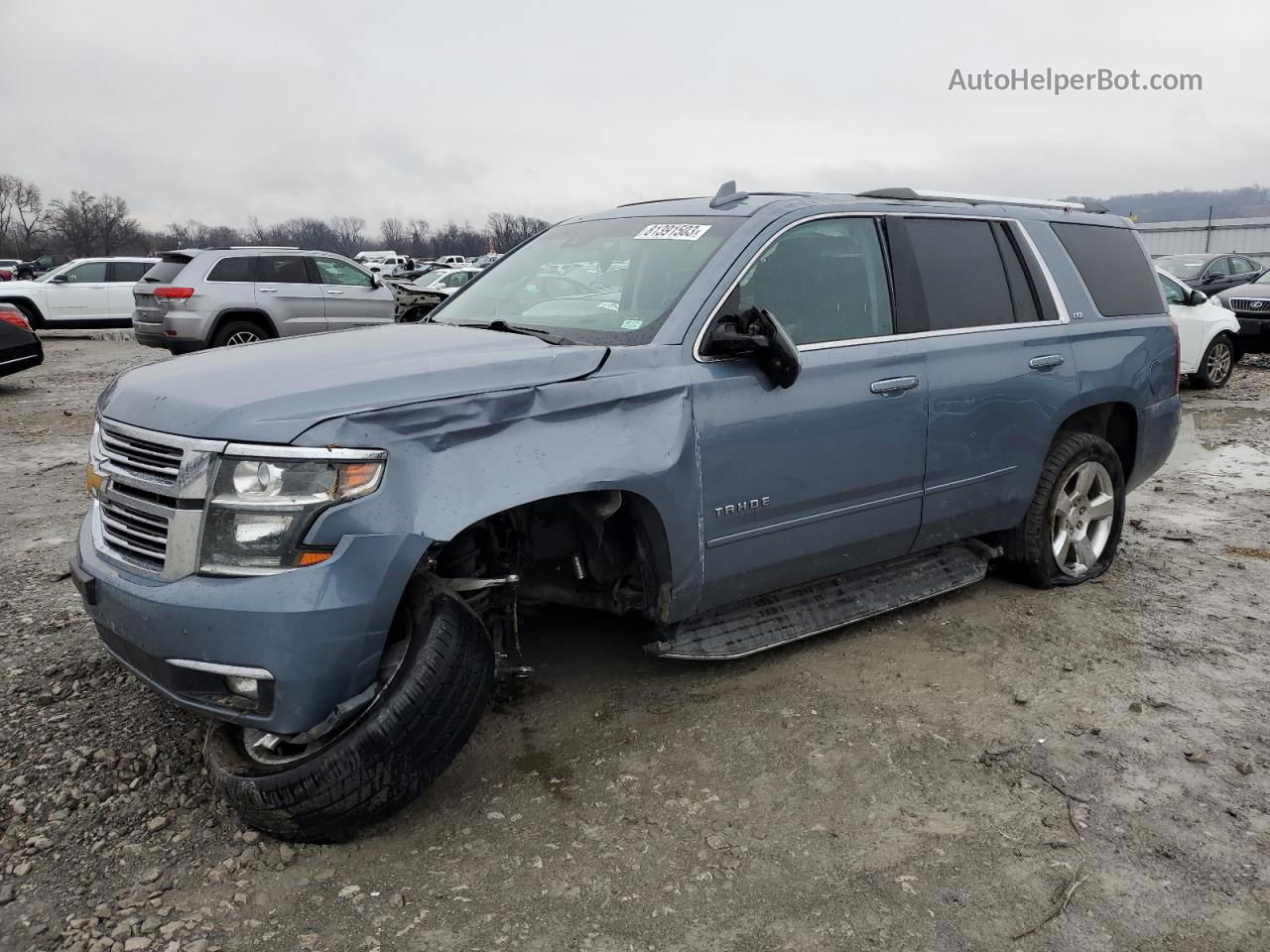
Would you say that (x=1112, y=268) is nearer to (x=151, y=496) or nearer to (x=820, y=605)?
(x=820, y=605)

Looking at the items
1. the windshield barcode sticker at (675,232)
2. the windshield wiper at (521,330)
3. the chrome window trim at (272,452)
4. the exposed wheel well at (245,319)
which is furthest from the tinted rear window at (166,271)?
the chrome window trim at (272,452)

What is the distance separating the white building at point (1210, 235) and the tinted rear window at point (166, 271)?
108 ft

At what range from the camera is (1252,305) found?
1475cm

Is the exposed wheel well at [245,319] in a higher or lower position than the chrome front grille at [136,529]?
higher

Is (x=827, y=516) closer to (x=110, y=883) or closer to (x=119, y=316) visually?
(x=110, y=883)

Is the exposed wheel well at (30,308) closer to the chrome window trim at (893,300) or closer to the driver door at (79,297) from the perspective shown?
the driver door at (79,297)

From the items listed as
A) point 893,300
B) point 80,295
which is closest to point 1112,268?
point 893,300

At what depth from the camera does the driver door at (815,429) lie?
3494mm

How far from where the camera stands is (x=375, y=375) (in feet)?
9.55

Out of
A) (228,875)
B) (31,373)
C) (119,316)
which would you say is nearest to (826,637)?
(228,875)

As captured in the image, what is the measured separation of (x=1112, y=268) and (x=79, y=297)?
68.2 ft

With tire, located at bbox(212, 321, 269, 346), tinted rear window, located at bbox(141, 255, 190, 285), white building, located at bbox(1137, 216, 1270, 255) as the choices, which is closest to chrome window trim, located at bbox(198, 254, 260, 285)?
tinted rear window, located at bbox(141, 255, 190, 285)

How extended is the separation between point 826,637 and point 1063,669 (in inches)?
37.4

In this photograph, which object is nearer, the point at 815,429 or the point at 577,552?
the point at 577,552
